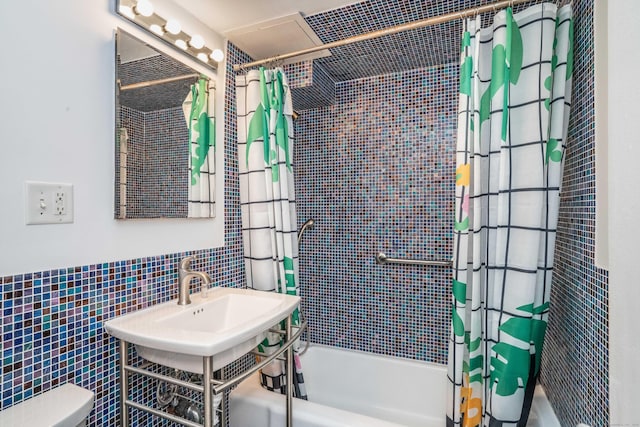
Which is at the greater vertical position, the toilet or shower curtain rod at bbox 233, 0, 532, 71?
shower curtain rod at bbox 233, 0, 532, 71

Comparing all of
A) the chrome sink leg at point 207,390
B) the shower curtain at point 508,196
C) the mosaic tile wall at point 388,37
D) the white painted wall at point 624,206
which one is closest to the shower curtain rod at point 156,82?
the mosaic tile wall at point 388,37

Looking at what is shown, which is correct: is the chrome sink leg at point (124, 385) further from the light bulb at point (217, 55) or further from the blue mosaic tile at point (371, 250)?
the light bulb at point (217, 55)

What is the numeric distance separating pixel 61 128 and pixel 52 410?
823 mm

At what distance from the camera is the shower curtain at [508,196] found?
1194 millimetres

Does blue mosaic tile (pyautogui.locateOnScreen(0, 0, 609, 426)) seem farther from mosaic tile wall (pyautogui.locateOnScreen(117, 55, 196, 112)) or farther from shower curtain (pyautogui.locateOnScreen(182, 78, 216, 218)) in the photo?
mosaic tile wall (pyautogui.locateOnScreen(117, 55, 196, 112))

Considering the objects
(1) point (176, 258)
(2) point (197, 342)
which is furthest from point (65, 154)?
(2) point (197, 342)

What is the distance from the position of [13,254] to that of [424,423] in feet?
6.80

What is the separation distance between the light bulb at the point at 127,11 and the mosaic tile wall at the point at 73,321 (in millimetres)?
937

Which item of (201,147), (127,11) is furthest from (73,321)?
(127,11)

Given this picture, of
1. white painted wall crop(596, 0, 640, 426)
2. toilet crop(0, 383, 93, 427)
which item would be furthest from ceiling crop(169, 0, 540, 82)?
toilet crop(0, 383, 93, 427)

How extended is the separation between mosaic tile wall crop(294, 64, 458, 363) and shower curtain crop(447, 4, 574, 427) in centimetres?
60

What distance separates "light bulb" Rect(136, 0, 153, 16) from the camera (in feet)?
4.01

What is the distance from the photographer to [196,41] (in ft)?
4.81

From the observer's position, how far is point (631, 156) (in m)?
0.53
